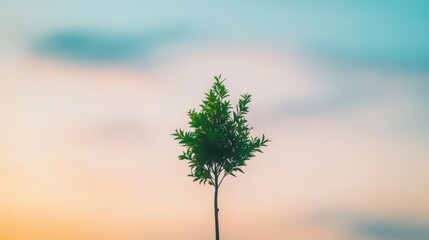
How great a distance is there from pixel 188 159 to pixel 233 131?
3.11m

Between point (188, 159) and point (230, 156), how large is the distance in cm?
248

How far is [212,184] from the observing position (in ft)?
114

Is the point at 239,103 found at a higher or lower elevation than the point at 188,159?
higher

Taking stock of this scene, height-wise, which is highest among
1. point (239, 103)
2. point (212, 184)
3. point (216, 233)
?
point (239, 103)

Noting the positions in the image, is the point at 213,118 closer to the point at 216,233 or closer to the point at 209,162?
the point at 209,162

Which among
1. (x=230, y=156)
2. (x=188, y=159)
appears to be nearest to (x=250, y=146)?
(x=230, y=156)

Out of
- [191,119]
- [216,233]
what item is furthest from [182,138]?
[216,233]

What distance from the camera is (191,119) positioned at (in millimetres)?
35219

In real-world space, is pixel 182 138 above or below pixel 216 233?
above

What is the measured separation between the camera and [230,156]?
34.8m

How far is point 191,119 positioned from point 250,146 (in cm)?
382

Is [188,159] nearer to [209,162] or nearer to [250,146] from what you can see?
[209,162]

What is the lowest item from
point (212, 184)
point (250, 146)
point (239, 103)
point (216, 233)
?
point (216, 233)

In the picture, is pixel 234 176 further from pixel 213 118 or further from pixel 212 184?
pixel 213 118
